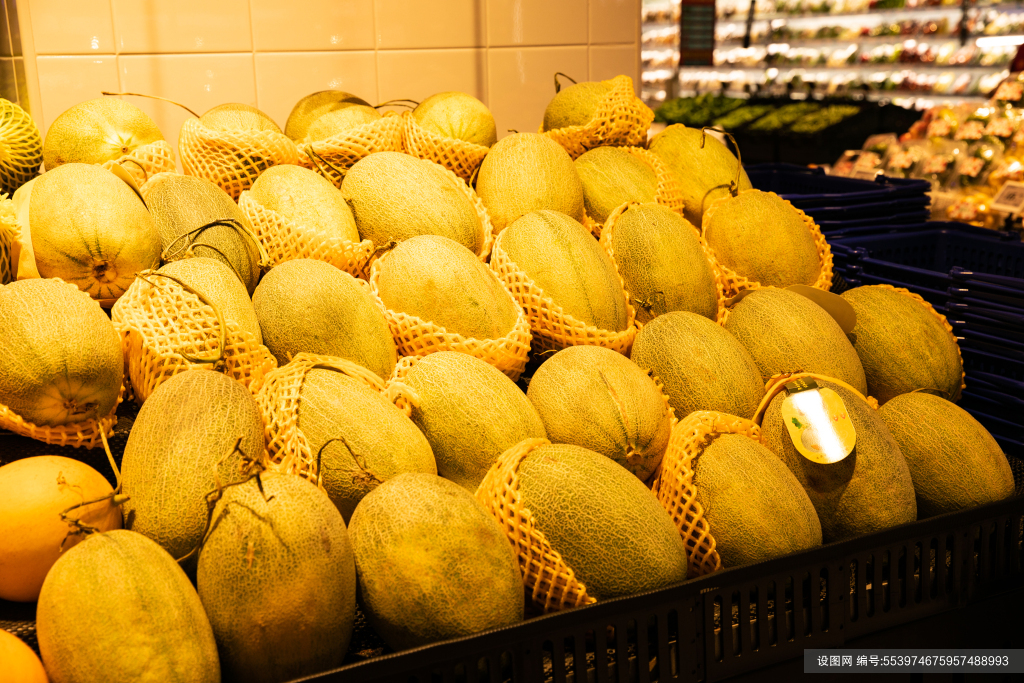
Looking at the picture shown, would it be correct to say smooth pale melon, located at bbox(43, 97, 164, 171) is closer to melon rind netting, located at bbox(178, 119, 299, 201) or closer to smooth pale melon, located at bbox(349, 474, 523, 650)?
melon rind netting, located at bbox(178, 119, 299, 201)

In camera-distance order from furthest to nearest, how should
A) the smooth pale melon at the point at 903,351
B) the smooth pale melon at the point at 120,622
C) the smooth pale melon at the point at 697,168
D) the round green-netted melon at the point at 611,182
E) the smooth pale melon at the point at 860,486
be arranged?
the smooth pale melon at the point at 697,168 < the round green-netted melon at the point at 611,182 < the smooth pale melon at the point at 903,351 < the smooth pale melon at the point at 860,486 < the smooth pale melon at the point at 120,622

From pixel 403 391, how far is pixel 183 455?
1.30 ft

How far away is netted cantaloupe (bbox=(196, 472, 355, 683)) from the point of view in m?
1.03

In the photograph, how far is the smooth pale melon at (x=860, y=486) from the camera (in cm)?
140

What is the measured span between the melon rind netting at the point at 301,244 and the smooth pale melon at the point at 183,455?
526mm

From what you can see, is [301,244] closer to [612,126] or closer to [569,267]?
[569,267]

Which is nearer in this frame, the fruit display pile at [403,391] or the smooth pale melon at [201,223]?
the fruit display pile at [403,391]

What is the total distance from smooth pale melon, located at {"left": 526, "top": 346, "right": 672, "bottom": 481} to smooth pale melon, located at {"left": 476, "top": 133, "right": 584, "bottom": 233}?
0.58 m

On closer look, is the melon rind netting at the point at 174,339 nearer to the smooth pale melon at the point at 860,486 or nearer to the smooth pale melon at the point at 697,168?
the smooth pale melon at the point at 860,486

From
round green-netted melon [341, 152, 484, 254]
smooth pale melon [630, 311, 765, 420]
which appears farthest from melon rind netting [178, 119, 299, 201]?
smooth pale melon [630, 311, 765, 420]

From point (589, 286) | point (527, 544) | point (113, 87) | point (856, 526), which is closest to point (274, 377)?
point (527, 544)

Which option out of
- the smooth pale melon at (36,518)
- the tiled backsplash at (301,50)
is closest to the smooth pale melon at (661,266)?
the smooth pale melon at (36,518)

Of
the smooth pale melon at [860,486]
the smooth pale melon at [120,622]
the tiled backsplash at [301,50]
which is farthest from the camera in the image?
the tiled backsplash at [301,50]

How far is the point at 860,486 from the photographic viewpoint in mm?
1411
